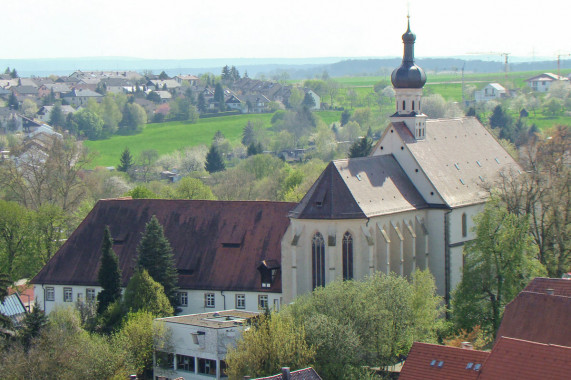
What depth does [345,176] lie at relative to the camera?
2682 inches

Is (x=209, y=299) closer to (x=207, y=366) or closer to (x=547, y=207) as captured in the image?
→ (x=207, y=366)

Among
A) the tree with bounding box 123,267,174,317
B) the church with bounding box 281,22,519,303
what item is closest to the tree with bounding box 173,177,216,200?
the church with bounding box 281,22,519,303

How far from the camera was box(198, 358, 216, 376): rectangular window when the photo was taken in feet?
197

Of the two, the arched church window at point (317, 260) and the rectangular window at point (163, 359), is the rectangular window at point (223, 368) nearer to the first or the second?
the rectangular window at point (163, 359)

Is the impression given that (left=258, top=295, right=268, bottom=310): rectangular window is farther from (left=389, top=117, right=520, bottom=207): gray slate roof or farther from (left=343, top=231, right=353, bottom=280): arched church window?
(left=389, top=117, right=520, bottom=207): gray slate roof

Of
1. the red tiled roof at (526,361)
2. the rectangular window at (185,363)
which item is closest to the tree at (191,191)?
the rectangular window at (185,363)

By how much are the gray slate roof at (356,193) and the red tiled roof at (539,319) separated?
17.4 meters

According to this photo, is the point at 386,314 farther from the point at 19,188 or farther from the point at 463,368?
the point at 19,188

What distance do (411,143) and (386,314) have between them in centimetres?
2163

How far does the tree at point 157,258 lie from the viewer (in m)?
67.9

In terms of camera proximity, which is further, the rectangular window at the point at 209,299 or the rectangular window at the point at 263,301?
the rectangular window at the point at 209,299

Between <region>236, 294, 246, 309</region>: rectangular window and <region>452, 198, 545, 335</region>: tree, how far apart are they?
12612 millimetres

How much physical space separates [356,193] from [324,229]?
2.89 metres

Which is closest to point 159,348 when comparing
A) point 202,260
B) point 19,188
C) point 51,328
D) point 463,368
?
point 51,328
